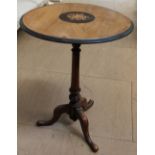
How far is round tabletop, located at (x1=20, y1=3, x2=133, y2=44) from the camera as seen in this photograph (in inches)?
61.0

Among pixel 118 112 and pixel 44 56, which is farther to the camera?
pixel 44 56

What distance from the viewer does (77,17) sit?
1.87 m

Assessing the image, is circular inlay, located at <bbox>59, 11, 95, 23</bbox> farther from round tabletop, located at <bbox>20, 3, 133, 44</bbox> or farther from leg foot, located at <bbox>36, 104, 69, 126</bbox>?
leg foot, located at <bbox>36, 104, 69, 126</bbox>

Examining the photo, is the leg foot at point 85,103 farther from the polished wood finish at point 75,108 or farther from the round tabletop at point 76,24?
the round tabletop at point 76,24

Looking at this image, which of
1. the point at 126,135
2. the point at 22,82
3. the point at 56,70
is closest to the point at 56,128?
the point at 126,135

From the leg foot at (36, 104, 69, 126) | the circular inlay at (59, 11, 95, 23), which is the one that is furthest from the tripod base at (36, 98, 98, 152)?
the circular inlay at (59, 11, 95, 23)

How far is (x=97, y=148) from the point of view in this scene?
6.17 ft

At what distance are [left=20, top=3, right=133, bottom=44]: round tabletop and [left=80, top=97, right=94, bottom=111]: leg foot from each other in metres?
0.69

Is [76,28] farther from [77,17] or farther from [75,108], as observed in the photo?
[75,108]

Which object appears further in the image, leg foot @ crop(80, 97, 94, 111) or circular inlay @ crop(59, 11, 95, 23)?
leg foot @ crop(80, 97, 94, 111)

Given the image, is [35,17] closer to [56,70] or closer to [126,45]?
[56,70]

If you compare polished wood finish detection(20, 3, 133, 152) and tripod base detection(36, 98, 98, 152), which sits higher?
polished wood finish detection(20, 3, 133, 152)

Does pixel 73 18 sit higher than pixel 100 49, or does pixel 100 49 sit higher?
pixel 73 18

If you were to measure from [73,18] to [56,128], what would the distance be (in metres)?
0.82
